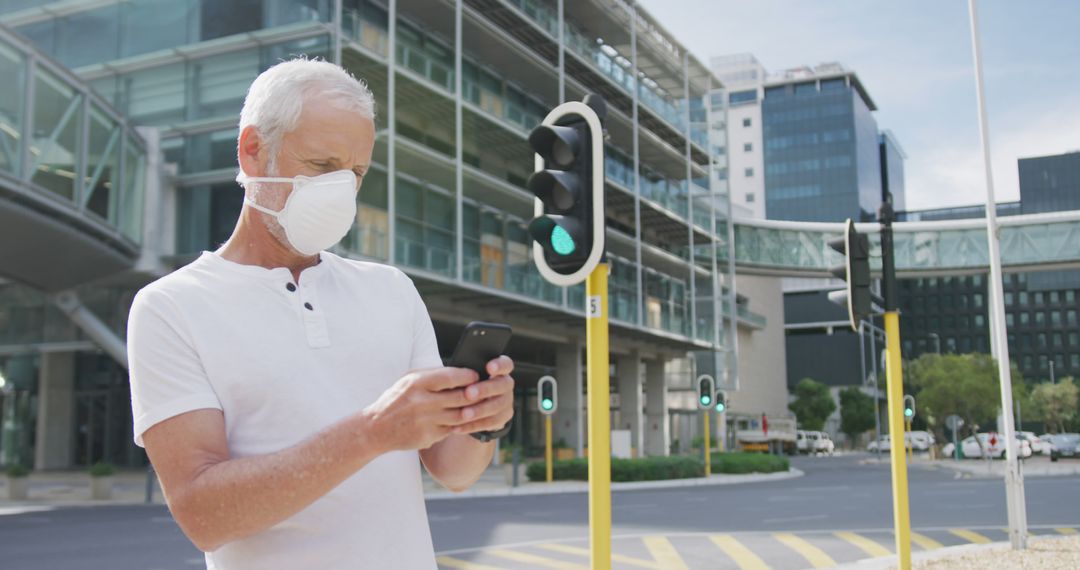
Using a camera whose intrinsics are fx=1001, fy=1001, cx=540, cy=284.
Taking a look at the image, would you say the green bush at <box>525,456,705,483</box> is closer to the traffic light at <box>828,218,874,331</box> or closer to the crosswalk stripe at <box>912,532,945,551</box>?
the crosswalk stripe at <box>912,532,945,551</box>

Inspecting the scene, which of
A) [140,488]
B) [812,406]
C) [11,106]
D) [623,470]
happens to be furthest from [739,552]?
[812,406]

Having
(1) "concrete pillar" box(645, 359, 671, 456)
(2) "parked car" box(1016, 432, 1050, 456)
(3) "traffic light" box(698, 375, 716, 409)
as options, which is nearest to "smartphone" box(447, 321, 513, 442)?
(3) "traffic light" box(698, 375, 716, 409)

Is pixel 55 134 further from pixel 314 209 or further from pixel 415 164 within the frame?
pixel 314 209

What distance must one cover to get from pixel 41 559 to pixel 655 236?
1575 inches

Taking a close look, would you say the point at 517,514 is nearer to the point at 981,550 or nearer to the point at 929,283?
the point at 981,550

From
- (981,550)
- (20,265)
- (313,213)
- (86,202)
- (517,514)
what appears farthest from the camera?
(20,265)

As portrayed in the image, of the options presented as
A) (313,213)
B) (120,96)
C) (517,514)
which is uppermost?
(120,96)

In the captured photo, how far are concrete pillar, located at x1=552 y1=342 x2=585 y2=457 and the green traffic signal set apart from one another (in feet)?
118

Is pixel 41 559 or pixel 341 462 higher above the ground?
pixel 341 462

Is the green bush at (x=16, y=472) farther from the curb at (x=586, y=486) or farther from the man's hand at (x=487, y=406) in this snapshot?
the man's hand at (x=487, y=406)

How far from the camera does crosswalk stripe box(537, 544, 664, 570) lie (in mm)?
11438

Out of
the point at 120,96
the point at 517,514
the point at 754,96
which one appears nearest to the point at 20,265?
the point at 120,96

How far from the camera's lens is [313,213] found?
193cm

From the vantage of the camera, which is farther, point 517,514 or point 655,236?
point 655,236
